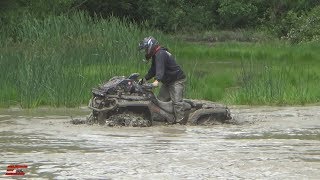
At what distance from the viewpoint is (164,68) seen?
16375 millimetres

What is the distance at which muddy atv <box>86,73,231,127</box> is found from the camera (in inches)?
622

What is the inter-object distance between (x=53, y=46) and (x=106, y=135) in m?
10.3

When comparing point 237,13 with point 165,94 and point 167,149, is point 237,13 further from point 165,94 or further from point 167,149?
point 167,149

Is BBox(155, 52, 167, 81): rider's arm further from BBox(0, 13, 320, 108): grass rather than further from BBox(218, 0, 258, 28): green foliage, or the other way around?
BBox(218, 0, 258, 28): green foliage

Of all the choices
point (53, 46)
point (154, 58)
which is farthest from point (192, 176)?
point (53, 46)

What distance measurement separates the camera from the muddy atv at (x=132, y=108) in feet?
51.9

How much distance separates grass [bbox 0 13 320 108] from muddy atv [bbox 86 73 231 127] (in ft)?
11.9

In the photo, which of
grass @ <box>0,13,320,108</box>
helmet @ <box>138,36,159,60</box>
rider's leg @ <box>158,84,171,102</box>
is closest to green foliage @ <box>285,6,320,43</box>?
grass @ <box>0,13,320,108</box>

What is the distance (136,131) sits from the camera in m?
15.6

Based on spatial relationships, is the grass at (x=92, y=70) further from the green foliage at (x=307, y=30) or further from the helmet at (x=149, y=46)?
the green foliage at (x=307, y=30)

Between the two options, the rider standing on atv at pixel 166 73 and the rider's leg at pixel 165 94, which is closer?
the rider standing on atv at pixel 166 73

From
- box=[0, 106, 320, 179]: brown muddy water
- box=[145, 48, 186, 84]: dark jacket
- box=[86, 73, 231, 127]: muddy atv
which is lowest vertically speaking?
box=[0, 106, 320, 179]: brown muddy water

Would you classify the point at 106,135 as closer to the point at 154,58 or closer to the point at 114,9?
the point at 154,58

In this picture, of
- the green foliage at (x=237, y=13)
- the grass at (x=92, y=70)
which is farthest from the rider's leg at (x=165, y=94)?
the green foliage at (x=237, y=13)
